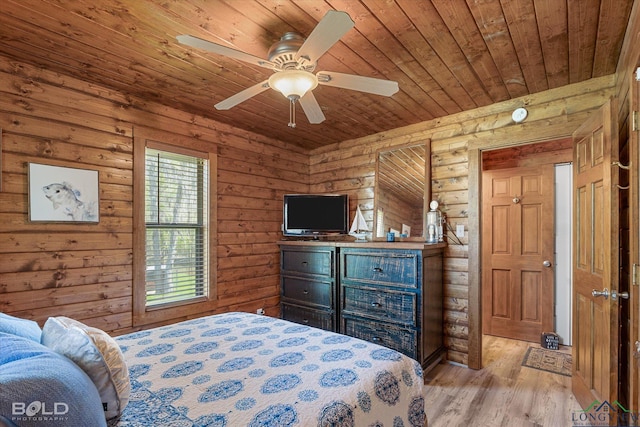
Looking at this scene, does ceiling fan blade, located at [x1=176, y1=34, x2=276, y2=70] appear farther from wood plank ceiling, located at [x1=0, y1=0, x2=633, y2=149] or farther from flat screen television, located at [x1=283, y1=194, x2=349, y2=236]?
flat screen television, located at [x1=283, y1=194, x2=349, y2=236]

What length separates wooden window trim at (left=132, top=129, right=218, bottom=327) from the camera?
2.80 metres

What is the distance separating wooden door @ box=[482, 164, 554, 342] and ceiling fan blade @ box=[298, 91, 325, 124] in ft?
9.34

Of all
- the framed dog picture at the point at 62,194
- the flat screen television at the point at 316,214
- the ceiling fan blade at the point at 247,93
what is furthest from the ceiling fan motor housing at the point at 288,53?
the flat screen television at the point at 316,214

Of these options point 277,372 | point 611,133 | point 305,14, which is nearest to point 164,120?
point 305,14

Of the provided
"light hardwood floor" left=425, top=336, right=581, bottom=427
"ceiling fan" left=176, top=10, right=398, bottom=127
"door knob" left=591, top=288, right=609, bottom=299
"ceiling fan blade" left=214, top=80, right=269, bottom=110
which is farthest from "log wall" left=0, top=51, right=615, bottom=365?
"ceiling fan" left=176, top=10, right=398, bottom=127

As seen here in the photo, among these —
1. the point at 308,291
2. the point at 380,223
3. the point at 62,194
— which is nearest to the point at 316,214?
the point at 380,223

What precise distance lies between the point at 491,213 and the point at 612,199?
7.48 feet

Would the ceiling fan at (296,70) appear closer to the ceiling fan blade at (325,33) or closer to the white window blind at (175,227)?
the ceiling fan blade at (325,33)

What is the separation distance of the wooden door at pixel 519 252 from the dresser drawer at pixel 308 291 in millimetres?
2133

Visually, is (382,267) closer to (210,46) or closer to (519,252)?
(519,252)

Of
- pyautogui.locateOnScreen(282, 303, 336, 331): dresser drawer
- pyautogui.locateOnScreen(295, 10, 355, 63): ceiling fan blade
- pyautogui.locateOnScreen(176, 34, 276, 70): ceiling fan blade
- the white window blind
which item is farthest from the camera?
pyautogui.locateOnScreen(282, 303, 336, 331): dresser drawer

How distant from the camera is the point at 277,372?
4.71 feet

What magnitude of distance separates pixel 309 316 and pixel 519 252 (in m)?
2.61

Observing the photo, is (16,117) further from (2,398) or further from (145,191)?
(2,398)
